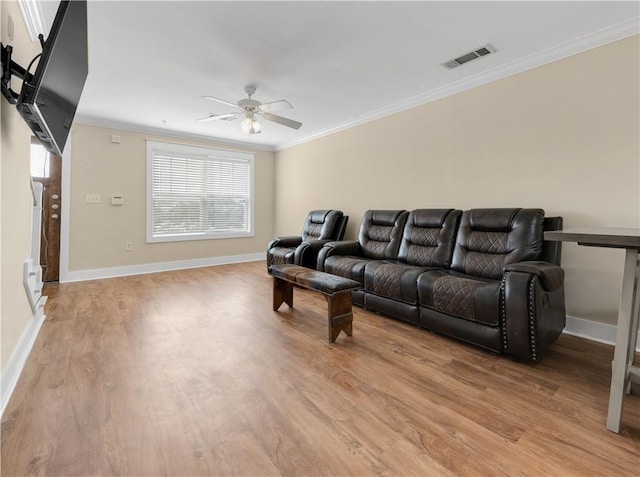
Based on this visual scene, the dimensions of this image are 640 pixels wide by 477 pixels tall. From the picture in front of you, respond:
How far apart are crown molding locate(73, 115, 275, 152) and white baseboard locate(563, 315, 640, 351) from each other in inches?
218

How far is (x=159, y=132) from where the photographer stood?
195 inches

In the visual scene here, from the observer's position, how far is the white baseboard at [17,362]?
155 centimetres

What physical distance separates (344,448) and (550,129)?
301cm

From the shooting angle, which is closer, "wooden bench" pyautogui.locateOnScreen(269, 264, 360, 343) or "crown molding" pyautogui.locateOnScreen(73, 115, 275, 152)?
"wooden bench" pyautogui.locateOnScreen(269, 264, 360, 343)

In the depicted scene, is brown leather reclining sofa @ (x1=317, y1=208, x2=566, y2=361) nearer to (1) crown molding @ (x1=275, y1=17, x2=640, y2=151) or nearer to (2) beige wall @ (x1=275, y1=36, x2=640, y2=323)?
(2) beige wall @ (x1=275, y1=36, x2=640, y2=323)

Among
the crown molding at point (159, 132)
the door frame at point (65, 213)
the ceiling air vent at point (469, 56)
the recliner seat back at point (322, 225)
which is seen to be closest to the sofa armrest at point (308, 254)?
the recliner seat back at point (322, 225)

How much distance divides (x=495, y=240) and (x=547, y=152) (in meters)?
0.93

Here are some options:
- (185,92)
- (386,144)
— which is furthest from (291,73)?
(386,144)

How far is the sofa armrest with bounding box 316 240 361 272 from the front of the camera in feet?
11.5

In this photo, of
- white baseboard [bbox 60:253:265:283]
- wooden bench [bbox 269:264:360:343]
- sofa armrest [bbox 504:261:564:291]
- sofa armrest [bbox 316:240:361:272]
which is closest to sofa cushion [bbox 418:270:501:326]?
sofa armrest [bbox 504:261:564:291]

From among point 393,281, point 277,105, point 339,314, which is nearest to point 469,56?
point 277,105

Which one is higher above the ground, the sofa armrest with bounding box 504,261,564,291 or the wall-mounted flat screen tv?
the wall-mounted flat screen tv

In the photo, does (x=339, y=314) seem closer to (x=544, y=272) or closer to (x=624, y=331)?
(x=544, y=272)

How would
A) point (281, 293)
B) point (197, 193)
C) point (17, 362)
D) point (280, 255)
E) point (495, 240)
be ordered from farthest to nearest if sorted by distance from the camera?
point (197, 193) → point (280, 255) → point (281, 293) → point (495, 240) → point (17, 362)
